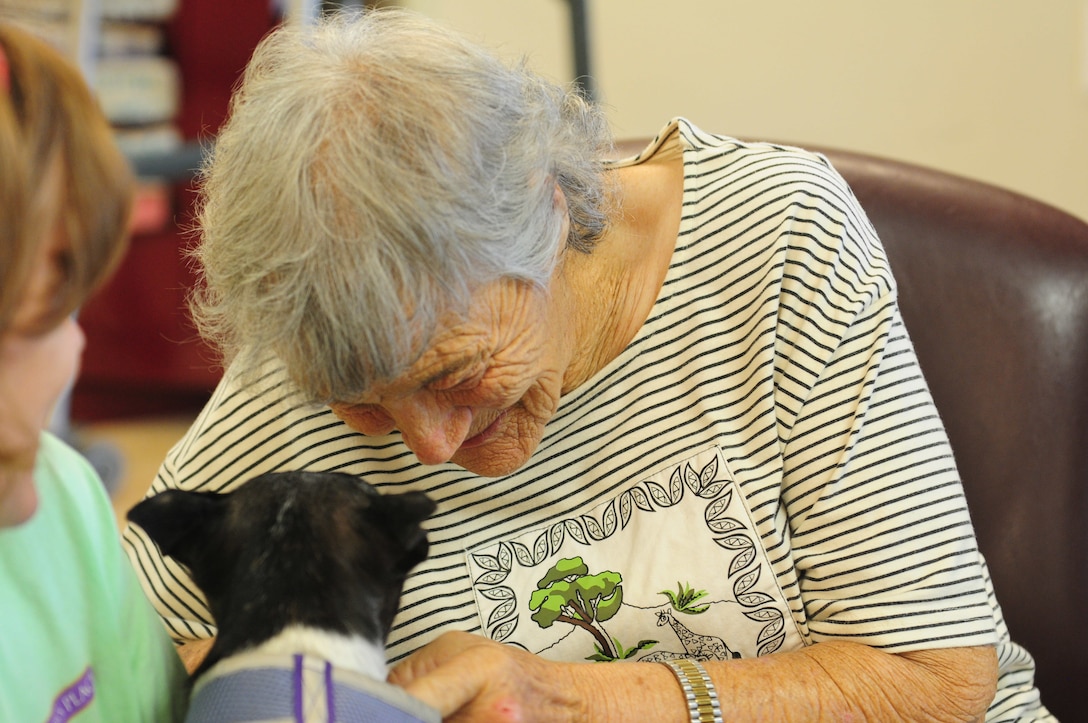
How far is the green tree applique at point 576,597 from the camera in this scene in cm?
126

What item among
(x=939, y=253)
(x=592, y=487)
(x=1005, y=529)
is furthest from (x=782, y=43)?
(x=592, y=487)

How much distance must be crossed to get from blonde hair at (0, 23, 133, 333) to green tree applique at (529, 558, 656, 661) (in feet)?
2.42

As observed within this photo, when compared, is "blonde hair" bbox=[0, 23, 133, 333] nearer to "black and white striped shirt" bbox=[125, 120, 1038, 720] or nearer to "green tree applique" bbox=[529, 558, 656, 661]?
"black and white striped shirt" bbox=[125, 120, 1038, 720]

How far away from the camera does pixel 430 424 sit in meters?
1.11

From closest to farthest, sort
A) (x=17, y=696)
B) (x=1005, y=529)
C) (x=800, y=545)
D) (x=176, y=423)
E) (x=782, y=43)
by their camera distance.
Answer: (x=17, y=696) < (x=800, y=545) < (x=1005, y=529) < (x=782, y=43) < (x=176, y=423)

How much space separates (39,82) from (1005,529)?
4.35 ft

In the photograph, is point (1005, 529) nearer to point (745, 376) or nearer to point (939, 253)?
point (939, 253)

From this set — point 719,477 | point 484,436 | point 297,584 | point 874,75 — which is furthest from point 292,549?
point 874,75

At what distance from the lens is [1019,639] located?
1488mm

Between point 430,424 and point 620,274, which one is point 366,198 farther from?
point 620,274

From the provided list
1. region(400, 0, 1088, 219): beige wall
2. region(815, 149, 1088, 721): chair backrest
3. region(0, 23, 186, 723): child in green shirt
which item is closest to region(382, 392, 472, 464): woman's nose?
region(0, 23, 186, 723): child in green shirt

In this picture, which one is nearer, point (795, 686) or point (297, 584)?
point (297, 584)

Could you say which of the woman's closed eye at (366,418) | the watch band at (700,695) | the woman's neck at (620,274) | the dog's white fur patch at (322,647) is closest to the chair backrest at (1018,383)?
the woman's neck at (620,274)

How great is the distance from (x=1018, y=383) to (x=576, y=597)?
0.68m
